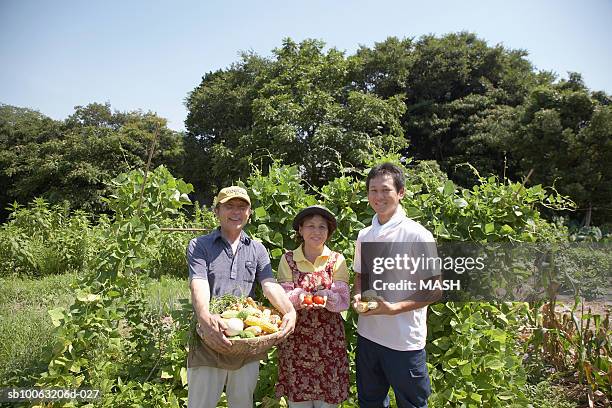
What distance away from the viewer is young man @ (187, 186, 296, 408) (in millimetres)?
2098

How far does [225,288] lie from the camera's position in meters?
2.18

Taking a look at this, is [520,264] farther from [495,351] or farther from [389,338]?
[389,338]

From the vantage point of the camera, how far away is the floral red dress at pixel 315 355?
2.23m

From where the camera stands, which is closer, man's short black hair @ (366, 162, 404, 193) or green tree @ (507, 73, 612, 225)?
man's short black hair @ (366, 162, 404, 193)

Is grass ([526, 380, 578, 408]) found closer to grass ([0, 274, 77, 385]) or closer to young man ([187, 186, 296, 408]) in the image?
young man ([187, 186, 296, 408])

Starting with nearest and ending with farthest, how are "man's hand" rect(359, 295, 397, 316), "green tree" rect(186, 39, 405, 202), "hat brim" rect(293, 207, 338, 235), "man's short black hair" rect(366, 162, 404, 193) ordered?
"man's hand" rect(359, 295, 397, 316) < "man's short black hair" rect(366, 162, 404, 193) < "hat brim" rect(293, 207, 338, 235) < "green tree" rect(186, 39, 405, 202)

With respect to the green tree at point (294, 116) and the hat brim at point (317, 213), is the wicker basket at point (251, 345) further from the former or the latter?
the green tree at point (294, 116)

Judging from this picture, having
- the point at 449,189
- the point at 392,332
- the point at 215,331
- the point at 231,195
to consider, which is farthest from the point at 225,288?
the point at 449,189

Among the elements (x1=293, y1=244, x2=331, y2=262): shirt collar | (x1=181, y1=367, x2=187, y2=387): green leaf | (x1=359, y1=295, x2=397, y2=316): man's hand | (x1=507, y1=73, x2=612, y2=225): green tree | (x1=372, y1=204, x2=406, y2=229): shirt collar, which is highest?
(x1=507, y1=73, x2=612, y2=225): green tree

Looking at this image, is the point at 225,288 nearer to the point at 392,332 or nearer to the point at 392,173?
the point at 392,332

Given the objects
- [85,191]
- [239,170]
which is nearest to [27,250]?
[239,170]

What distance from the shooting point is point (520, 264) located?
2803 millimetres

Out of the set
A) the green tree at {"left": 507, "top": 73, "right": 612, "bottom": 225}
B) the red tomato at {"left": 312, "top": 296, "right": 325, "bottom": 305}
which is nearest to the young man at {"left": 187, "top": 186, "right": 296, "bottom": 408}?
the red tomato at {"left": 312, "top": 296, "right": 325, "bottom": 305}

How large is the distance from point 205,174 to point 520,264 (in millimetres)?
18489
